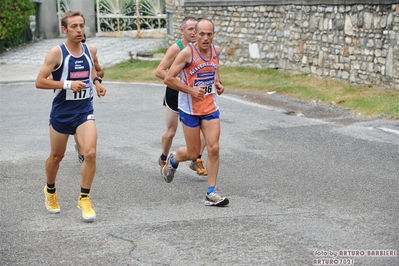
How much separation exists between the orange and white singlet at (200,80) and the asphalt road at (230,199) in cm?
87

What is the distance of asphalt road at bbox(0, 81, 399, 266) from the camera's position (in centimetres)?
611

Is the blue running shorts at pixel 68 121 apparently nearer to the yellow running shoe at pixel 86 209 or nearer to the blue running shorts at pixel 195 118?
the yellow running shoe at pixel 86 209

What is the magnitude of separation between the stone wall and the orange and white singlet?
783cm

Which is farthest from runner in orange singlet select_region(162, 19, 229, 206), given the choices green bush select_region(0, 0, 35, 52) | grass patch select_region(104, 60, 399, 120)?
green bush select_region(0, 0, 35, 52)

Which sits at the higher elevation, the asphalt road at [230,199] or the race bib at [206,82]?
the race bib at [206,82]

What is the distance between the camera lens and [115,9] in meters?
29.2

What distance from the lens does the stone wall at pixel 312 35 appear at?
15484 millimetres

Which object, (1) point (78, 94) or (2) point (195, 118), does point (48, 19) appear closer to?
(2) point (195, 118)

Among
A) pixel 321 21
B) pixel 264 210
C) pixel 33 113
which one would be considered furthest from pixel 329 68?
pixel 264 210

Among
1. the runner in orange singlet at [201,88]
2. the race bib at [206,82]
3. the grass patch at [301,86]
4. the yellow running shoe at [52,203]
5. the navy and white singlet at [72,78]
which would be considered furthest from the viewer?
the grass patch at [301,86]

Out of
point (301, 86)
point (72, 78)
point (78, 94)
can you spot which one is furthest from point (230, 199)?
point (301, 86)

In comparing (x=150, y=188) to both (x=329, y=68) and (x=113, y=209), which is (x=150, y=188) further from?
(x=329, y=68)

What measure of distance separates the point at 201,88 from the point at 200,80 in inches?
4.6

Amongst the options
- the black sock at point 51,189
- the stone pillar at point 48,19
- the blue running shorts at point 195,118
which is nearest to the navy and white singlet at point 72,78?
the black sock at point 51,189
